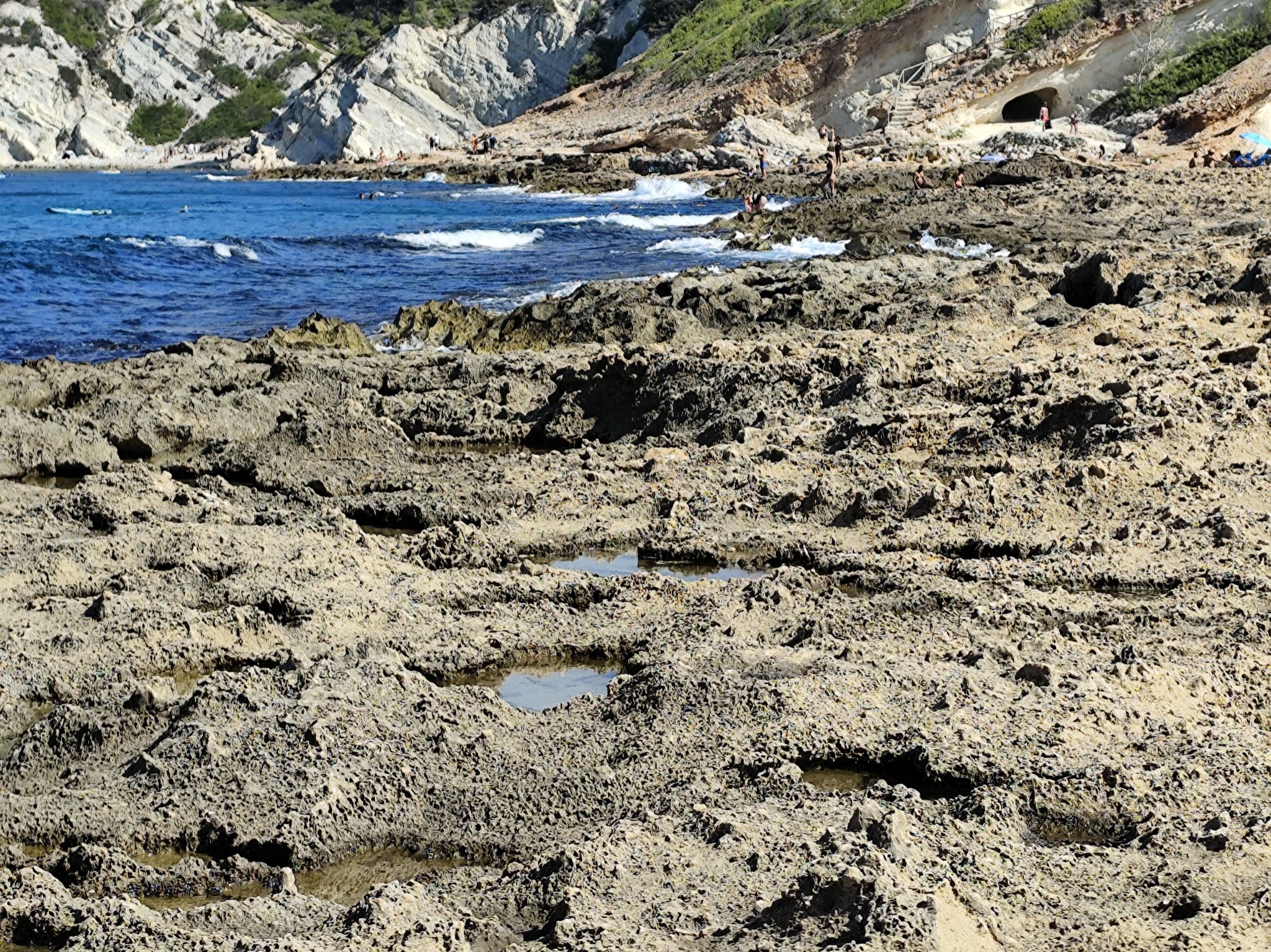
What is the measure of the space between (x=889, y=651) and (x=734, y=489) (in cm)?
261

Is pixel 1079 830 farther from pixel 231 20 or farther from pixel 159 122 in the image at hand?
pixel 231 20

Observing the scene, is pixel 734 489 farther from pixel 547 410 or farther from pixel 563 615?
pixel 547 410

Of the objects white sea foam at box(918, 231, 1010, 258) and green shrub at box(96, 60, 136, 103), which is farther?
green shrub at box(96, 60, 136, 103)

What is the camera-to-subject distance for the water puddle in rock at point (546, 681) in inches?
241

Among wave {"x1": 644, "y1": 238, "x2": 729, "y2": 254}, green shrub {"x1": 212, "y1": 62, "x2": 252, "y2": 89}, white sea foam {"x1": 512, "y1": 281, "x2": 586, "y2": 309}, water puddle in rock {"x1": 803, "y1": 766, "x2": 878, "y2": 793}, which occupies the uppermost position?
green shrub {"x1": 212, "y1": 62, "x2": 252, "y2": 89}

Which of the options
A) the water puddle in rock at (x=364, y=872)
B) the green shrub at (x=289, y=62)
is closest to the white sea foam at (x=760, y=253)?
the water puddle in rock at (x=364, y=872)

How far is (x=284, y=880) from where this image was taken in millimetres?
4590

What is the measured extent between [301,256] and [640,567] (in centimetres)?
2164

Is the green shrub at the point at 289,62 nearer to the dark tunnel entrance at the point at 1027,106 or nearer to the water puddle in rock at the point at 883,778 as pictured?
the dark tunnel entrance at the point at 1027,106

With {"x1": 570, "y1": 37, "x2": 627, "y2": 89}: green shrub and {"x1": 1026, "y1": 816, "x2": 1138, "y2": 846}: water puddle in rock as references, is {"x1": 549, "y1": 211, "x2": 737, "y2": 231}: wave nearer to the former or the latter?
{"x1": 1026, "y1": 816, "x2": 1138, "y2": 846}: water puddle in rock

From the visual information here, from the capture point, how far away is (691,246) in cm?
2706

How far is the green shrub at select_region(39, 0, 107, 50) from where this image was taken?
92.1 metres

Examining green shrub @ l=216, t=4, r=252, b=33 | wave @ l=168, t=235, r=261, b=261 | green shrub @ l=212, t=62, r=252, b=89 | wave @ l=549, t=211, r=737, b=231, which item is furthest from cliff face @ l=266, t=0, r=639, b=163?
wave @ l=168, t=235, r=261, b=261

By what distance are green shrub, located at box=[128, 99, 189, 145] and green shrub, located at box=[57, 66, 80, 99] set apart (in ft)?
12.1
